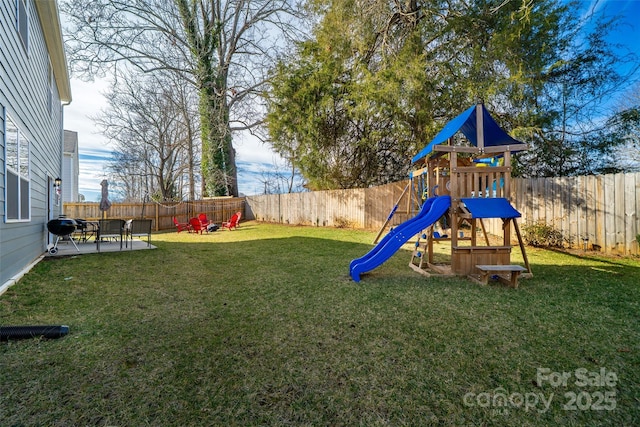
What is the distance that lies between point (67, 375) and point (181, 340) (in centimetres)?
83

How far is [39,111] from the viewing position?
21.3 ft

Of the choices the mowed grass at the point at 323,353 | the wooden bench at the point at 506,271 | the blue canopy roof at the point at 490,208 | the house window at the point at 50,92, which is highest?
the house window at the point at 50,92

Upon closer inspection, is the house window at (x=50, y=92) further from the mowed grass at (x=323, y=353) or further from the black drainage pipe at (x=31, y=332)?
the black drainage pipe at (x=31, y=332)

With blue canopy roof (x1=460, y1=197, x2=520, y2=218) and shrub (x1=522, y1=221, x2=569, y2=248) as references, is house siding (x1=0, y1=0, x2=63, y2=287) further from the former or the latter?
shrub (x1=522, y1=221, x2=569, y2=248)

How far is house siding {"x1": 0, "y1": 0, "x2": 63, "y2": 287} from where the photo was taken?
4.13 meters

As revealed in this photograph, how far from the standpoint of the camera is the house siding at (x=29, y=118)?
163 inches

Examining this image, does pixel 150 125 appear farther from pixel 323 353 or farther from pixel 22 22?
pixel 323 353

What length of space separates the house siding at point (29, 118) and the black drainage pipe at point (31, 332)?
1942 mm

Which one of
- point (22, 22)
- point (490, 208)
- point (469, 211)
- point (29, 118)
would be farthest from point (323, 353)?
point (22, 22)

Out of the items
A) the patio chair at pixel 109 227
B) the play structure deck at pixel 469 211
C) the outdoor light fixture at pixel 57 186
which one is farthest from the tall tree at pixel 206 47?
the play structure deck at pixel 469 211

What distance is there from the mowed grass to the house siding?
2.15 ft

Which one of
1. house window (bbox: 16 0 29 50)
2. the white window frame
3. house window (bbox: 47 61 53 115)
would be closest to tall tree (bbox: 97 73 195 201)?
house window (bbox: 47 61 53 115)

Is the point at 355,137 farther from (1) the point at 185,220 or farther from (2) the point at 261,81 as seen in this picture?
(1) the point at 185,220

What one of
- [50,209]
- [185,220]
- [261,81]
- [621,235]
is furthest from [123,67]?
[621,235]
